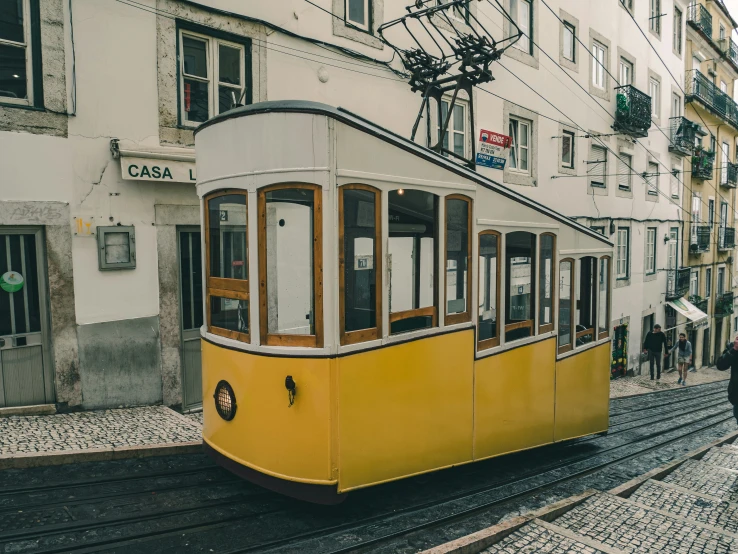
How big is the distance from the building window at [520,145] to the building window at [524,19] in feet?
6.35

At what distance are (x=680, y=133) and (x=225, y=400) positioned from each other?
80.1ft

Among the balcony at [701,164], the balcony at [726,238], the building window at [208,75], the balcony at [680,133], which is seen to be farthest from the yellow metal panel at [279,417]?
the balcony at [726,238]

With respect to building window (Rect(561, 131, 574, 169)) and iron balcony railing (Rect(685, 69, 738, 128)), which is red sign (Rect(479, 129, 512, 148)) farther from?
iron balcony railing (Rect(685, 69, 738, 128))

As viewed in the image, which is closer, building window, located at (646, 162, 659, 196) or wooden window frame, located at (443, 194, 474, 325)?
wooden window frame, located at (443, 194, 474, 325)

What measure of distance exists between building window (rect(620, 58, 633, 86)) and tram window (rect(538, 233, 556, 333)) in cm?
1604

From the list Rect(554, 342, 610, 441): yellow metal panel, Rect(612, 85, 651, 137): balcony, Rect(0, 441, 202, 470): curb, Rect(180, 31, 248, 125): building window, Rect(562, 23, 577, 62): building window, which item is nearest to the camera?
Rect(0, 441, 202, 470): curb

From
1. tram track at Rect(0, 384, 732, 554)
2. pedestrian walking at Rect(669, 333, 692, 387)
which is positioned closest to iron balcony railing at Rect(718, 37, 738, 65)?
pedestrian walking at Rect(669, 333, 692, 387)

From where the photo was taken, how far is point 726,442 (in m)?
8.99

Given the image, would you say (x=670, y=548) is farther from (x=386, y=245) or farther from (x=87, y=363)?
(x=87, y=363)

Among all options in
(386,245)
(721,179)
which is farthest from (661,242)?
(386,245)

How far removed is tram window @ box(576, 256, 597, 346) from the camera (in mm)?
7398

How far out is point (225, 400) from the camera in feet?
15.9

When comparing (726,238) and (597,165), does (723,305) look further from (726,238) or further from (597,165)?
(597,165)

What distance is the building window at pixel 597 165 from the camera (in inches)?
713
